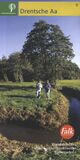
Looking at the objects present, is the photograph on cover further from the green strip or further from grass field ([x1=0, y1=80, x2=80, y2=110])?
the green strip

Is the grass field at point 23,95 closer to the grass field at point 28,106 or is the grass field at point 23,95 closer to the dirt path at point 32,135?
the grass field at point 28,106

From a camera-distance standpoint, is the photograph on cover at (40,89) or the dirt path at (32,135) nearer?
the photograph on cover at (40,89)

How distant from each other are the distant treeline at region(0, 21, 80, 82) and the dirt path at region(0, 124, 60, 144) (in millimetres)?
891

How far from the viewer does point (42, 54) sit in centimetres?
1002

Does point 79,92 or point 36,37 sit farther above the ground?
point 36,37

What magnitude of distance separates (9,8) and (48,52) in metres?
1.10

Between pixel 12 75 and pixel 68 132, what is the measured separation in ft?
4.66

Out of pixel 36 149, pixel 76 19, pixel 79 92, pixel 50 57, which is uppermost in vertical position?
pixel 76 19

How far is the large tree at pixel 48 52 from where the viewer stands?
9969mm

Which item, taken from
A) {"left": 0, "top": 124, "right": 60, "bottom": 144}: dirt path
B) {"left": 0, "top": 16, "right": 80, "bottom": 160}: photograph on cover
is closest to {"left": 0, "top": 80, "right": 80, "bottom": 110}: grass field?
{"left": 0, "top": 16, "right": 80, "bottom": 160}: photograph on cover

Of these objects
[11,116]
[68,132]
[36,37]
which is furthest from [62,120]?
[36,37]

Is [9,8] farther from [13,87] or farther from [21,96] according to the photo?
[21,96]

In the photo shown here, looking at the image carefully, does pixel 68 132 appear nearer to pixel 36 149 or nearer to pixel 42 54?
pixel 36 149

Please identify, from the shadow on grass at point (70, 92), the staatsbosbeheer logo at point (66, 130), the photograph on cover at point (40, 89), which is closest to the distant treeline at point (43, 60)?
the photograph on cover at point (40, 89)
